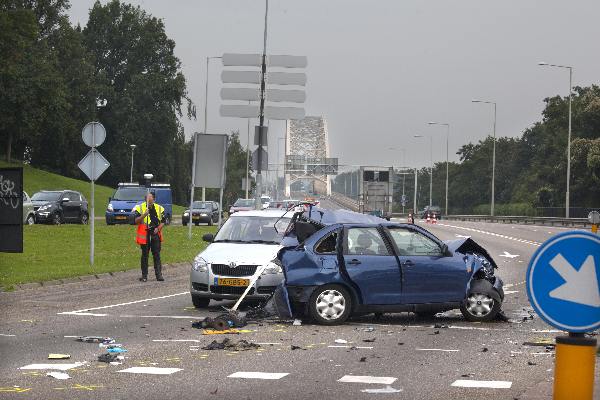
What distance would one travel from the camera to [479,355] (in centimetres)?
1252

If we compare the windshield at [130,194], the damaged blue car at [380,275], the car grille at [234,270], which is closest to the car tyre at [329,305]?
the damaged blue car at [380,275]

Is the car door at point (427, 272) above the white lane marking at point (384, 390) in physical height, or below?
above

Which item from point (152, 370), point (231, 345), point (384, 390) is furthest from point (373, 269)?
point (384, 390)

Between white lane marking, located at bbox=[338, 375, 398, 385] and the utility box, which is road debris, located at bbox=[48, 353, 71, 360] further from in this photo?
the utility box

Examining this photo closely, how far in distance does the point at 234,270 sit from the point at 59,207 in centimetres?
3636

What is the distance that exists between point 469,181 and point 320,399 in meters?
150

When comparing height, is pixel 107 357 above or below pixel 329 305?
below

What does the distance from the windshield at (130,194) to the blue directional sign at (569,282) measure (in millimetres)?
51212

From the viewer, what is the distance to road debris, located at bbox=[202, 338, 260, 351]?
12.8 meters

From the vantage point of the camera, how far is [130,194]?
57.2 meters

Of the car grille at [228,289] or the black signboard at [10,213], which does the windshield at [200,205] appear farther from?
the black signboard at [10,213]

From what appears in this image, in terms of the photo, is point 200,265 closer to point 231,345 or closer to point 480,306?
point 480,306

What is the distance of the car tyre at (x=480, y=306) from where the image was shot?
16.3 metres

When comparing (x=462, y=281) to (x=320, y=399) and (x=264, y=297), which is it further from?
(x=320, y=399)
